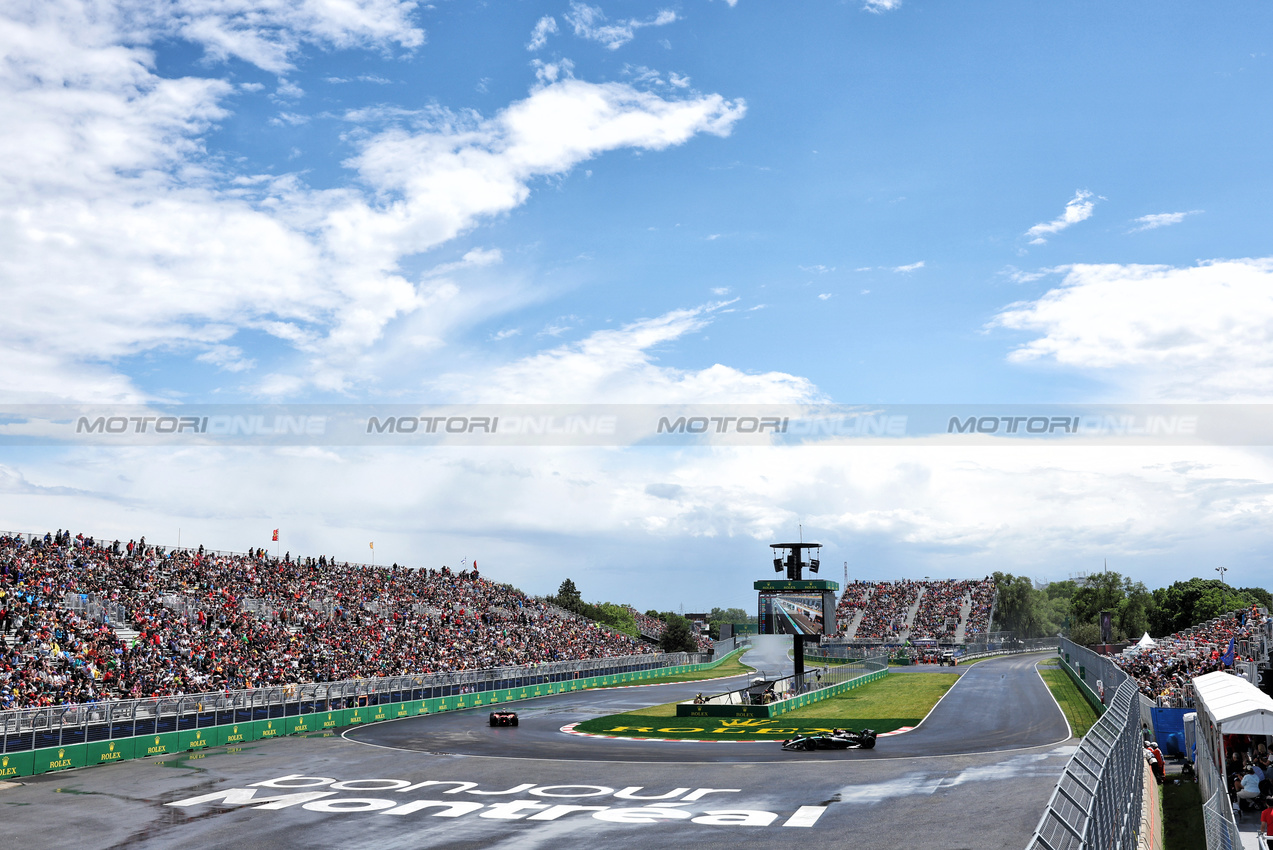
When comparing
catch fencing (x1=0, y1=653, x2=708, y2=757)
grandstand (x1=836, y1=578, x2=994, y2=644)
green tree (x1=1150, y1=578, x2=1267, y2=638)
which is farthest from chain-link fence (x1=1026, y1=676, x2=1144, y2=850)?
green tree (x1=1150, y1=578, x2=1267, y2=638)

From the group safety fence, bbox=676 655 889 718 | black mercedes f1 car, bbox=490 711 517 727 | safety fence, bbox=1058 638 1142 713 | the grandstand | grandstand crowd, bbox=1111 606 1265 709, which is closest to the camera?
grandstand crowd, bbox=1111 606 1265 709

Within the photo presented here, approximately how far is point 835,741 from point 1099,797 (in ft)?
86.6

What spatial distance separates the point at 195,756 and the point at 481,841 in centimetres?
1792

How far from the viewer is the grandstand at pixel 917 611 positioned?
119 metres

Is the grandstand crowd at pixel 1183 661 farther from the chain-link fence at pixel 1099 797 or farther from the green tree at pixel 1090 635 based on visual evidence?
the green tree at pixel 1090 635

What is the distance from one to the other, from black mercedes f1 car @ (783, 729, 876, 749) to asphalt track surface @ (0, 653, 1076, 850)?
0.82 meters

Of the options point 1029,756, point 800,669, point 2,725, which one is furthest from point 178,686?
point 800,669

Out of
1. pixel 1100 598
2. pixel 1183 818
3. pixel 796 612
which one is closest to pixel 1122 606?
pixel 1100 598

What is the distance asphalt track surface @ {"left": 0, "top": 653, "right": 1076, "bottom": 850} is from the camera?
22.3 m

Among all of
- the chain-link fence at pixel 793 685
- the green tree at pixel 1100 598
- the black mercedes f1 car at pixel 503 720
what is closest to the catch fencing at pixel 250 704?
the black mercedes f1 car at pixel 503 720

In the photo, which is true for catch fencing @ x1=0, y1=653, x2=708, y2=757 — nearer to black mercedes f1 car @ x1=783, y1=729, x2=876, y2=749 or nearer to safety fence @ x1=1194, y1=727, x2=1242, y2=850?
black mercedes f1 car @ x1=783, y1=729, x2=876, y2=749

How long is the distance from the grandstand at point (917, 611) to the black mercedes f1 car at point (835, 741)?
3156 inches

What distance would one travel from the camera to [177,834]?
892 inches

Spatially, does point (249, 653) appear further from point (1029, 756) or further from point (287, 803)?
point (1029, 756)
